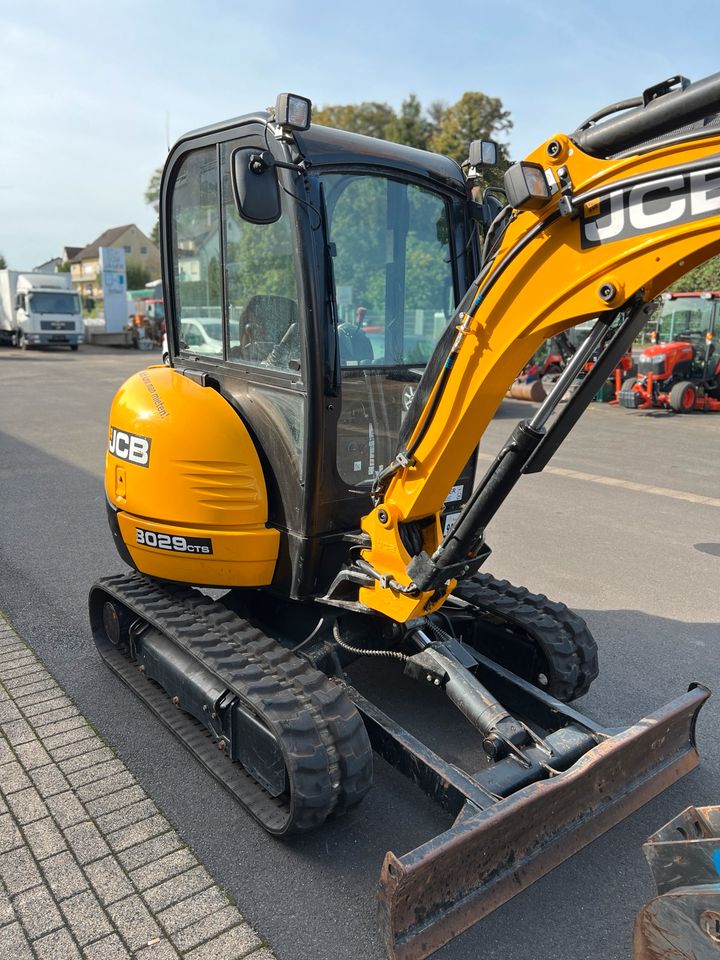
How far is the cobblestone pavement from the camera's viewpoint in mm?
2473

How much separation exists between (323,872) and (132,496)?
193 cm

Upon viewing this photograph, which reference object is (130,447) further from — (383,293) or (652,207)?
(652,207)

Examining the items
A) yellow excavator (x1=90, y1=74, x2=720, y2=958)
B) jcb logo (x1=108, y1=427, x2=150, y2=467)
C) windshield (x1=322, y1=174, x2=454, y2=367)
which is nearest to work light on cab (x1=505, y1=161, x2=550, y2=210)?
yellow excavator (x1=90, y1=74, x2=720, y2=958)

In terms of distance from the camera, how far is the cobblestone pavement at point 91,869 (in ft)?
8.11

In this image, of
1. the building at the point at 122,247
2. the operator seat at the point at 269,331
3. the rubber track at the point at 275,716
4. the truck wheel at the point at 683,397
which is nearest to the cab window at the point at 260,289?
the operator seat at the point at 269,331

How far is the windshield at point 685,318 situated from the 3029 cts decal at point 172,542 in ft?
48.2

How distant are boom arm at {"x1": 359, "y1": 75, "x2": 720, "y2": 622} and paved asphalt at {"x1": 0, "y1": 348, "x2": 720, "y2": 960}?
3.46 ft

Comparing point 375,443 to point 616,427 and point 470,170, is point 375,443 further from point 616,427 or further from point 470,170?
point 616,427

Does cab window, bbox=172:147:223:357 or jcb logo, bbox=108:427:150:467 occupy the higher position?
cab window, bbox=172:147:223:357

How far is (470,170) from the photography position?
3543 mm

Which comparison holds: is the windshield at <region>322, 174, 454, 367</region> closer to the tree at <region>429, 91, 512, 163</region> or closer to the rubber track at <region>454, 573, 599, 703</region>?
the rubber track at <region>454, 573, 599, 703</region>

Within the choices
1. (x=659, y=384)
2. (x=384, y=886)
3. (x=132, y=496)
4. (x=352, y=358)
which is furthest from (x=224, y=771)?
(x=659, y=384)

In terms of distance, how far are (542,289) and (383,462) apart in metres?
1.29

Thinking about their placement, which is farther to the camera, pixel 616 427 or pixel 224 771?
pixel 616 427
